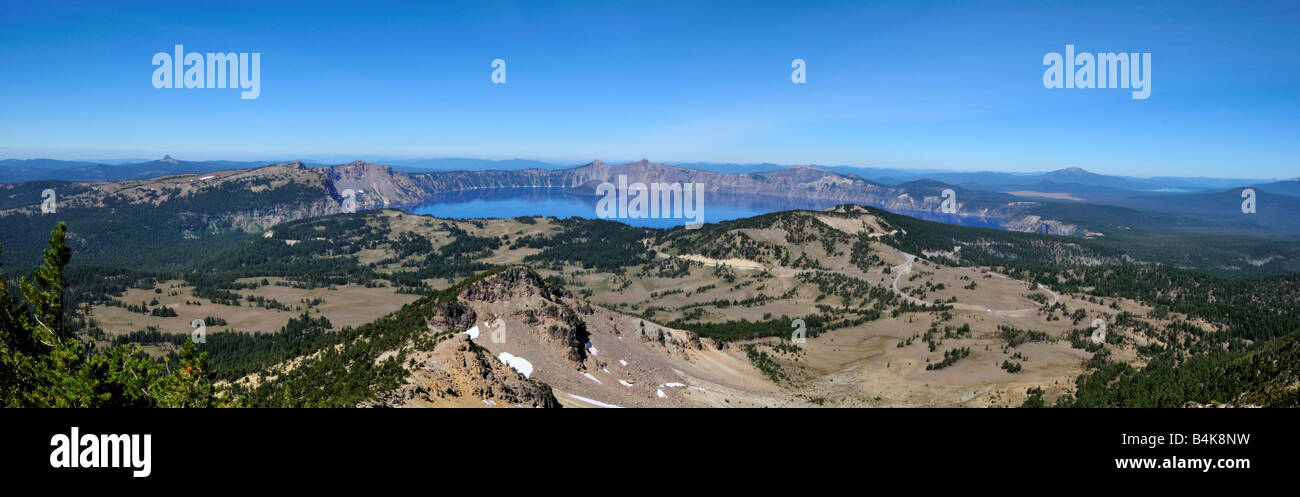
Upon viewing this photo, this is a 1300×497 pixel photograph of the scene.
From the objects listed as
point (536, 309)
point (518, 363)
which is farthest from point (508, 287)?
A: point (518, 363)

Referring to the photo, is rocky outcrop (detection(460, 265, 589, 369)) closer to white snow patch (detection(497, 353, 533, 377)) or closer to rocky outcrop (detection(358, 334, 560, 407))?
white snow patch (detection(497, 353, 533, 377))

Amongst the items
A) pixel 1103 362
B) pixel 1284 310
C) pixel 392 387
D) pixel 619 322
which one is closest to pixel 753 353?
pixel 619 322

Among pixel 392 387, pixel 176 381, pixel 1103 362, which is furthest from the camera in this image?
pixel 1103 362

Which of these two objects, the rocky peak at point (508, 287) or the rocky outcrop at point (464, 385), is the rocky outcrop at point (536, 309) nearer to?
the rocky peak at point (508, 287)

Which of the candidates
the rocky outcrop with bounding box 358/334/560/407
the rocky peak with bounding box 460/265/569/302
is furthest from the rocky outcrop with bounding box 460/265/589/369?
the rocky outcrop with bounding box 358/334/560/407

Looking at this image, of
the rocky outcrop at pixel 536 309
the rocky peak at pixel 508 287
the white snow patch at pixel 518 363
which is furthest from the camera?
the rocky peak at pixel 508 287

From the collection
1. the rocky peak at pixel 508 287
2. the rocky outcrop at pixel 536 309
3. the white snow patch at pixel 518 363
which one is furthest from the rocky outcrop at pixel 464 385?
the rocky peak at pixel 508 287

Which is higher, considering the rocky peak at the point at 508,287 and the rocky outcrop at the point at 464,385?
the rocky peak at the point at 508,287
